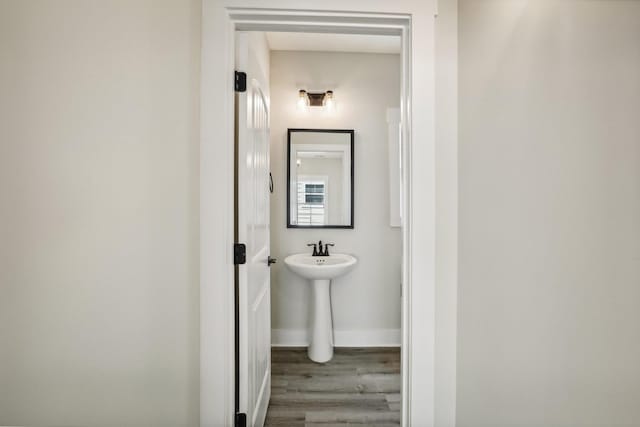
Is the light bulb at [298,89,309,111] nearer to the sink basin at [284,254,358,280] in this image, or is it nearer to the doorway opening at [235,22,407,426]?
the doorway opening at [235,22,407,426]

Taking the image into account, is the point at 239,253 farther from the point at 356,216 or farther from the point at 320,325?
the point at 356,216

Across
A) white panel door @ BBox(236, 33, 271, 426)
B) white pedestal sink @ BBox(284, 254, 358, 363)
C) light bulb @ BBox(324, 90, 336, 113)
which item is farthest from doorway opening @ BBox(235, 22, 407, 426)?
white panel door @ BBox(236, 33, 271, 426)

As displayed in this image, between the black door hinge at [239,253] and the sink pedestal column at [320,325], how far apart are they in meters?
1.37

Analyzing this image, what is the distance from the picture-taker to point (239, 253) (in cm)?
135

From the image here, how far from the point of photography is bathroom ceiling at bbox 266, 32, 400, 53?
2.64 metres

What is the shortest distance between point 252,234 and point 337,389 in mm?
1420

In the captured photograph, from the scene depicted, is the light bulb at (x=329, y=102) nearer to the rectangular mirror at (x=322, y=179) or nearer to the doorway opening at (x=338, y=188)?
the doorway opening at (x=338, y=188)

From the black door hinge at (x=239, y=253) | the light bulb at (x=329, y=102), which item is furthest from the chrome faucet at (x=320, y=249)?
the black door hinge at (x=239, y=253)

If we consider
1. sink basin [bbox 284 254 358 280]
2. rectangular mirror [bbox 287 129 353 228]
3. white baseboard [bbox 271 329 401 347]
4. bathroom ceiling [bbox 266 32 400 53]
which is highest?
bathroom ceiling [bbox 266 32 400 53]

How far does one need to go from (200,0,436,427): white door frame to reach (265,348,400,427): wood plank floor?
0.84 metres
